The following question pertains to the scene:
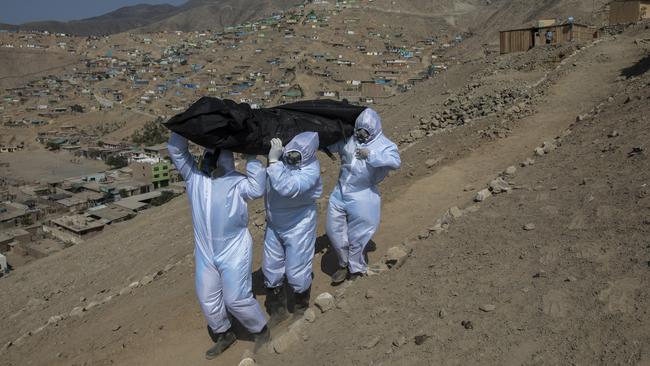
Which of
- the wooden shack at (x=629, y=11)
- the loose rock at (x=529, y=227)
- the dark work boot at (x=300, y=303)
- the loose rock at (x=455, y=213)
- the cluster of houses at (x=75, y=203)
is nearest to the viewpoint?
the loose rock at (x=529, y=227)

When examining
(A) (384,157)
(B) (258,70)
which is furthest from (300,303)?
(B) (258,70)

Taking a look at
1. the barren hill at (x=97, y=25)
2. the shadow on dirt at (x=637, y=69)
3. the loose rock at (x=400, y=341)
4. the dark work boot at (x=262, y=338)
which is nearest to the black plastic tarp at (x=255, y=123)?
the dark work boot at (x=262, y=338)

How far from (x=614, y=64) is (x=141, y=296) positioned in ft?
34.1

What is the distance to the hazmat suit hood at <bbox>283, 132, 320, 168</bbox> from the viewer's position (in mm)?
3809

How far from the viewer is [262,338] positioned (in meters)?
3.72

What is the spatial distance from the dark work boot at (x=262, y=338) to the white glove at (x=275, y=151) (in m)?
1.20

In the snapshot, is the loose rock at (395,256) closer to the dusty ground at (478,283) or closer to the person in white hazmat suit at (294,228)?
the dusty ground at (478,283)

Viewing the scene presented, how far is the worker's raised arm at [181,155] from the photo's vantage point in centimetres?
359

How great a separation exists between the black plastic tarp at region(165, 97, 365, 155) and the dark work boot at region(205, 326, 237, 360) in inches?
52.6

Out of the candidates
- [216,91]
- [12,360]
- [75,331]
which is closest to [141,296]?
[75,331]

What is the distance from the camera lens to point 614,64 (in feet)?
36.2

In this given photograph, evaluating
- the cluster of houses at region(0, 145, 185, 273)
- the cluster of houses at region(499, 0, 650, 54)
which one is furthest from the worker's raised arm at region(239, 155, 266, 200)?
the cluster of houses at region(0, 145, 185, 273)

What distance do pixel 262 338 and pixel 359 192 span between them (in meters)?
1.44

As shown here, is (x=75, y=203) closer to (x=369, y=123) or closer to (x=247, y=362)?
(x=369, y=123)
